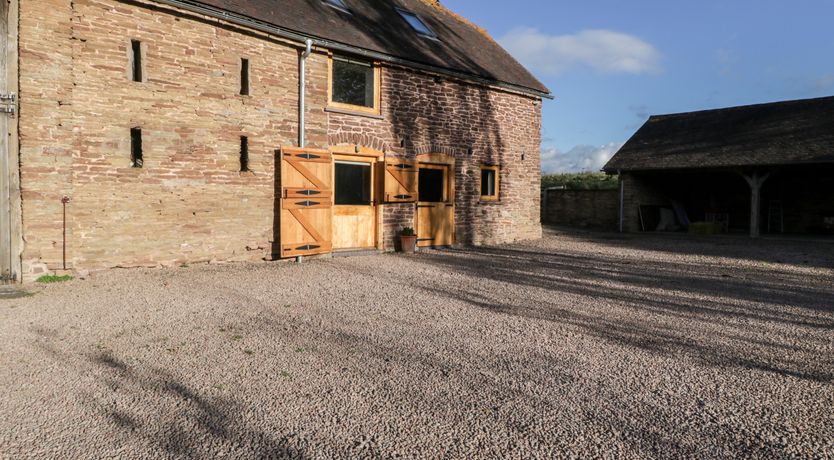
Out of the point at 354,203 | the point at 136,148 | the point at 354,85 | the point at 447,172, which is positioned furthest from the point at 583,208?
the point at 136,148

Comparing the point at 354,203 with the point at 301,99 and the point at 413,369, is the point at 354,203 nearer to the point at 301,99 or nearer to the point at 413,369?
the point at 301,99

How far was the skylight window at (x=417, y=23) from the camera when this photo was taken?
43.5ft

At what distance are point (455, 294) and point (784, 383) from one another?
387 centimetres

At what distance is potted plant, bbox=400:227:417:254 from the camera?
37.2ft

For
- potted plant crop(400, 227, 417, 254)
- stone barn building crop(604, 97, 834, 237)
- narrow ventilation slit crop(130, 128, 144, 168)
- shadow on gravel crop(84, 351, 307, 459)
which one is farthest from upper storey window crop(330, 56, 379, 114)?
stone barn building crop(604, 97, 834, 237)

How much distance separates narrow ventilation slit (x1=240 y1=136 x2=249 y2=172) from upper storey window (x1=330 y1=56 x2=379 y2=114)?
202cm

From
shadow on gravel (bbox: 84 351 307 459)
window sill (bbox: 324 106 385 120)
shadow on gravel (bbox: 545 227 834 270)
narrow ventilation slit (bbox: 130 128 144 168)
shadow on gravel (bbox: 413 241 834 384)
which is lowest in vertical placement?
shadow on gravel (bbox: 84 351 307 459)

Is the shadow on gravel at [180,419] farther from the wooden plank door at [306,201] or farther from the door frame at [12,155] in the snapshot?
the wooden plank door at [306,201]

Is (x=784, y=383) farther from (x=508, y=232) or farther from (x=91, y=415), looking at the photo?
(x=508, y=232)

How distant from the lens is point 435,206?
40.3ft

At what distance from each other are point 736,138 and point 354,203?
46.2ft

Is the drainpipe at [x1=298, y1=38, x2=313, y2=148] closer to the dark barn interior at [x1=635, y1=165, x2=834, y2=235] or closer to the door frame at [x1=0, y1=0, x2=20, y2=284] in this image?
the door frame at [x1=0, y1=0, x2=20, y2=284]

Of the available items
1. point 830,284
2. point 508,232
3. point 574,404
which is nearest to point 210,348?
point 574,404

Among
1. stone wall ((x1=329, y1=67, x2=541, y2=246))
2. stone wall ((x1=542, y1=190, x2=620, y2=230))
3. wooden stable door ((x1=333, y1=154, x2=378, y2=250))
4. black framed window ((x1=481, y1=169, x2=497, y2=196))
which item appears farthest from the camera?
stone wall ((x1=542, y1=190, x2=620, y2=230))
